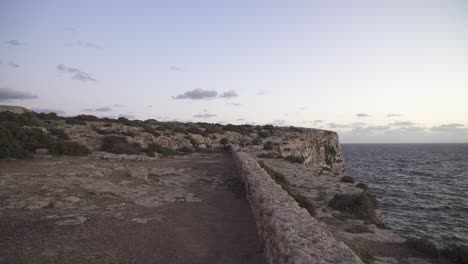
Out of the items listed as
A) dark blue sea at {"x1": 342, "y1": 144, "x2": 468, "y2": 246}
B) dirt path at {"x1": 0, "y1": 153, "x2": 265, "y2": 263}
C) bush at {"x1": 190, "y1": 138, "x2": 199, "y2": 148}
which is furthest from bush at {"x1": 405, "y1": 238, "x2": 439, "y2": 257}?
bush at {"x1": 190, "y1": 138, "x2": 199, "y2": 148}

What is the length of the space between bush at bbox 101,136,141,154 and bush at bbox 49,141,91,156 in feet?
7.31

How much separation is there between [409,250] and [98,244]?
8314 mm

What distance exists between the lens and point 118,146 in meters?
24.0

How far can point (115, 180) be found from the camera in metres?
14.6

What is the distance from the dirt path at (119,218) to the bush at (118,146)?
7.53 m

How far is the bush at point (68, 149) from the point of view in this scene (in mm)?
20641

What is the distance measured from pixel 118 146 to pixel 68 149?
373 cm

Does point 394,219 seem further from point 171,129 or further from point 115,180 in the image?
point 171,129

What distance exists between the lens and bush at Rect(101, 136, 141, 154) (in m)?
23.7

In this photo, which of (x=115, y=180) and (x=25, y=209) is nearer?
(x=25, y=209)

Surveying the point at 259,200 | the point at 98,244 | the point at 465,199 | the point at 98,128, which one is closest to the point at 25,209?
the point at 98,244

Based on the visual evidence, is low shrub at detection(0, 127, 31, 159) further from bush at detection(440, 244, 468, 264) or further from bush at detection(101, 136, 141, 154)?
bush at detection(440, 244, 468, 264)

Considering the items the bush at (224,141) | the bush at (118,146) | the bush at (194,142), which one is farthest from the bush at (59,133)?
the bush at (224,141)

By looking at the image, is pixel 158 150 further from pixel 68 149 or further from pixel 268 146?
pixel 268 146
